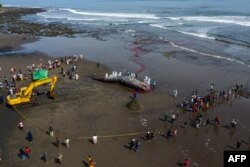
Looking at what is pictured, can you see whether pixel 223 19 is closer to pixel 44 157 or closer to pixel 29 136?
→ pixel 29 136

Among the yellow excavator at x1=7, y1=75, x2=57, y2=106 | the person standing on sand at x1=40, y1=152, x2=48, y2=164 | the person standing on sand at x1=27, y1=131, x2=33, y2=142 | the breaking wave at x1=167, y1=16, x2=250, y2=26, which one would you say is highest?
the breaking wave at x1=167, y1=16, x2=250, y2=26

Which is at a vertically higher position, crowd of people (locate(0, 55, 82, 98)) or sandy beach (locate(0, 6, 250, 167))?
crowd of people (locate(0, 55, 82, 98))

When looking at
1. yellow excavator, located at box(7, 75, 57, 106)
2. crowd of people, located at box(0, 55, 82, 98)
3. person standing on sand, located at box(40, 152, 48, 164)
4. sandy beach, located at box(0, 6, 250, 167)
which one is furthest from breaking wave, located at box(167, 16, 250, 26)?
person standing on sand, located at box(40, 152, 48, 164)

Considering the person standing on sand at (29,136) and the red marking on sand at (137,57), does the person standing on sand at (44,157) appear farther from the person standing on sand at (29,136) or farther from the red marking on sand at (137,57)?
the red marking on sand at (137,57)

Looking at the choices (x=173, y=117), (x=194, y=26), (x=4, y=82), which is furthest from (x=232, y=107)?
(x=194, y=26)

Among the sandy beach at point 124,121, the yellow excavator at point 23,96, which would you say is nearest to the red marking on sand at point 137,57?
the sandy beach at point 124,121

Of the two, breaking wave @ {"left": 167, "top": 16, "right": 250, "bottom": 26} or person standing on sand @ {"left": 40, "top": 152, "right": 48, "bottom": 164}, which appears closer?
person standing on sand @ {"left": 40, "top": 152, "right": 48, "bottom": 164}

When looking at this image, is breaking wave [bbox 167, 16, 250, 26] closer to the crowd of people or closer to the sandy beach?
the sandy beach

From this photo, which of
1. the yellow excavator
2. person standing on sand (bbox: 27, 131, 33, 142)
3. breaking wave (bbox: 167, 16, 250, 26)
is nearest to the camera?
person standing on sand (bbox: 27, 131, 33, 142)

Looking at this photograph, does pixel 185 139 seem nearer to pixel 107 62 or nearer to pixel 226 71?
pixel 226 71
